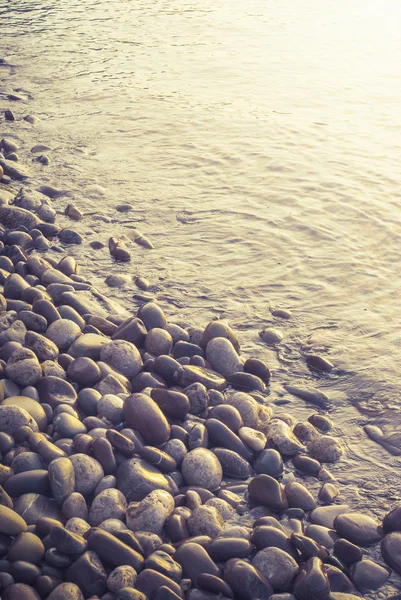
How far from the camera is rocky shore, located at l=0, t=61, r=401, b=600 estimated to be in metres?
2.86

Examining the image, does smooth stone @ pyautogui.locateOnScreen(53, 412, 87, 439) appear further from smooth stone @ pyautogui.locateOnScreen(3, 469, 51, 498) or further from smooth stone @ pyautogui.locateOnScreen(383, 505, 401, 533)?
smooth stone @ pyautogui.locateOnScreen(383, 505, 401, 533)

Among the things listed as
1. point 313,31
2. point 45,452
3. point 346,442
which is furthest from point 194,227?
point 313,31

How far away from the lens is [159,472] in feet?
11.5

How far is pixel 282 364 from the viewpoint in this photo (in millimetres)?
4805

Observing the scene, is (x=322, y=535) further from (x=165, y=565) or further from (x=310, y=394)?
(x=310, y=394)

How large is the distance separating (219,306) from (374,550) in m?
2.68

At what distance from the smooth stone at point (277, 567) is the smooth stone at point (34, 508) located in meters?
1.00

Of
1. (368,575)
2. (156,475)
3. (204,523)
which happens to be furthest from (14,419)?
(368,575)

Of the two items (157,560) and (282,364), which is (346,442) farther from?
(157,560)

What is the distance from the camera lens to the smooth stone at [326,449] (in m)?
3.88

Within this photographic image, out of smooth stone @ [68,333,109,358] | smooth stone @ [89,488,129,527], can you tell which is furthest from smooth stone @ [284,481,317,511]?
smooth stone @ [68,333,109,358]

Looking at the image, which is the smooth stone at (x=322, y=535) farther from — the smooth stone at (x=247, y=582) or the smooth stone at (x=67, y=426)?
the smooth stone at (x=67, y=426)

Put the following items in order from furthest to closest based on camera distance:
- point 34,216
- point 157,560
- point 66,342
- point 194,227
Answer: point 194,227, point 34,216, point 66,342, point 157,560

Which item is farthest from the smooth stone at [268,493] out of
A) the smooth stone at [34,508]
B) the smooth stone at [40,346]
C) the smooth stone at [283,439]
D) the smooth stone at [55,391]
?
the smooth stone at [40,346]
